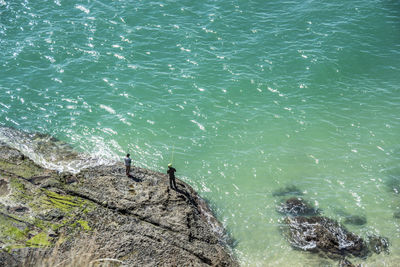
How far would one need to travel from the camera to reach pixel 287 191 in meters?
22.8

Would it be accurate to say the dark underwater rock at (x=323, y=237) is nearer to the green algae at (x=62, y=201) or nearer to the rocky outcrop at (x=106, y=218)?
the rocky outcrop at (x=106, y=218)

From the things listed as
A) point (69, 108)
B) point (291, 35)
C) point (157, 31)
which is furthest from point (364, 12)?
point (69, 108)

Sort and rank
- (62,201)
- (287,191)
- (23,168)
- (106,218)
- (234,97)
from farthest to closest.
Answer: (234,97) → (287,191) → (23,168) → (62,201) → (106,218)

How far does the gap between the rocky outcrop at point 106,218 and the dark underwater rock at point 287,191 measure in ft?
15.1

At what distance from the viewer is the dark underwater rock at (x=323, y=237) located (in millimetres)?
19234

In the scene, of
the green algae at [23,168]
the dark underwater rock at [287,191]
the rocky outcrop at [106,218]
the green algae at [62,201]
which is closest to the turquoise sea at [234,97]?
→ the dark underwater rock at [287,191]

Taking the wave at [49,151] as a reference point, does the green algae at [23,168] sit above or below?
above

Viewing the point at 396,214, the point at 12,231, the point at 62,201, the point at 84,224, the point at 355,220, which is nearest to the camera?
the point at 12,231

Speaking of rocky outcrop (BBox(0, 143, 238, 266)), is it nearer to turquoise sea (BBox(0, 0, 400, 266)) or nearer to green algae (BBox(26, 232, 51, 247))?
green algae (BBox(26, 232, 51, 247))

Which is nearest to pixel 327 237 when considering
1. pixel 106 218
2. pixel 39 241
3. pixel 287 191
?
pixel 287 191

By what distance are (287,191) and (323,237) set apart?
396cm

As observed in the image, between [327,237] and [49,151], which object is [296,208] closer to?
[327,237]

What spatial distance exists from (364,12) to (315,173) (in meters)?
21.1

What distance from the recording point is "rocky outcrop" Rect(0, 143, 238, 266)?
15.5m
